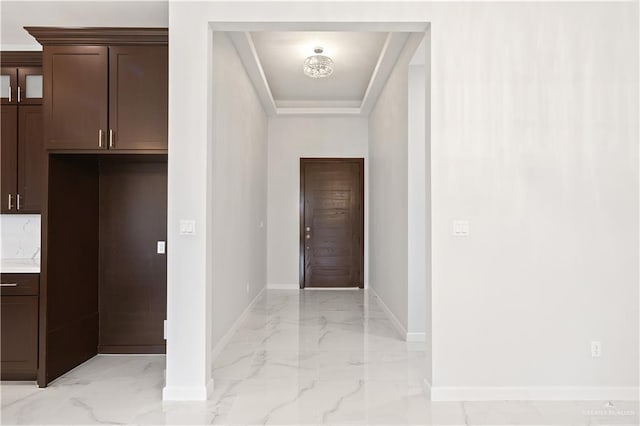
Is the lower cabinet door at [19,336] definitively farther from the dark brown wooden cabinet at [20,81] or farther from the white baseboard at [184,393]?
the dark brown wooden cabinet at [20,81]

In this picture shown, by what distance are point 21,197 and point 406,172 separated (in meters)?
3.33

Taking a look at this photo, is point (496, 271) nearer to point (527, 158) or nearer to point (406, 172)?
point (527, 158)

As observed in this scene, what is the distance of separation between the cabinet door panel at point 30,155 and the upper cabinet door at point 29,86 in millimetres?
54

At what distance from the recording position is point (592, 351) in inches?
109

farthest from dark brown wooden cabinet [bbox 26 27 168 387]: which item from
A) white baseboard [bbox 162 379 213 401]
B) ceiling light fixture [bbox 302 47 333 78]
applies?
ceiling light fixture [bbox 302 47 333 78]

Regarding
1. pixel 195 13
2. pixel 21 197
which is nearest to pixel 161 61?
pixel 195 13

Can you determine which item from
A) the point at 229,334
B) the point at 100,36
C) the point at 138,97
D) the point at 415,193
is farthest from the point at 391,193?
the point at 100,36

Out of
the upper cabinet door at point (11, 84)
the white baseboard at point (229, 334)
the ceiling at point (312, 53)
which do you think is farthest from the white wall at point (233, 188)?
the upper cabinet door at point (11, 84)

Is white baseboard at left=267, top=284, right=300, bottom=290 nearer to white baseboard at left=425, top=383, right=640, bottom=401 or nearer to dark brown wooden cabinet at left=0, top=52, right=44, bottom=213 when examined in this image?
dark brown wooden cabinet at left=0, top=52, right=44, bottom=213

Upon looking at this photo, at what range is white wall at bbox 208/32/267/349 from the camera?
12.0 ft

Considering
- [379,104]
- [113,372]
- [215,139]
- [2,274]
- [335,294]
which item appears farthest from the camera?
[335,294]

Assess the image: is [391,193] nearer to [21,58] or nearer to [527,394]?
[527,394]

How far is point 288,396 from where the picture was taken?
9.27ft

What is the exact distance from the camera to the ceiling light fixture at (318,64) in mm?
4707
